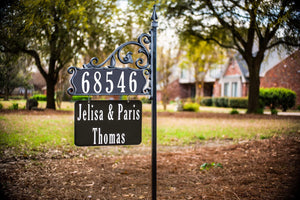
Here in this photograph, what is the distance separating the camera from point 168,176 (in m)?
3.90

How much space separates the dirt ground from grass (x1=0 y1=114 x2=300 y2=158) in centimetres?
37

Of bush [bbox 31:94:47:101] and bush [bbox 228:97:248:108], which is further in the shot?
bush [bbox 228:97:248:108]

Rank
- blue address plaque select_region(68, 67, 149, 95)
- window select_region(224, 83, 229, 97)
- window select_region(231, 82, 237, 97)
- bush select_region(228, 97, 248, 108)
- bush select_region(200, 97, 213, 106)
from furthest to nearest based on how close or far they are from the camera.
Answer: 1. bush select_region(200, 97, 213, 106)
2. window select_region(224, 83, 229, 97)
3. window select_region(231, 82, 237, 97)
4. bush select_region(228, 97, 248, 108)
5. blue address plaque select_region(68, 67, 149, 95)

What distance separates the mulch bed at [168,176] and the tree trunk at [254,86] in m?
2.95

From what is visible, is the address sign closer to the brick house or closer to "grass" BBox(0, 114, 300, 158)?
"grass" BBox(0, 114, 300, 158)

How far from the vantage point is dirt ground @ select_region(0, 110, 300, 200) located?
310 centimetres

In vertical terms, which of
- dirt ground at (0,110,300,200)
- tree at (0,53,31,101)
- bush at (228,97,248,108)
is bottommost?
dirt ground at (0,110,300,200)

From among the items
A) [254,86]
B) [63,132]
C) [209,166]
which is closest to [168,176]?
[209,166]

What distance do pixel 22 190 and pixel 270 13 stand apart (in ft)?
15.6

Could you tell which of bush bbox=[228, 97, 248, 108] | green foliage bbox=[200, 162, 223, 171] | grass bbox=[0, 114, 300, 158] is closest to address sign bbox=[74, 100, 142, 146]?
green foliage bbox=[200, 162, 223, 171]

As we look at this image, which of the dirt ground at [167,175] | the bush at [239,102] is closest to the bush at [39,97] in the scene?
the dirt ground at [167,175]

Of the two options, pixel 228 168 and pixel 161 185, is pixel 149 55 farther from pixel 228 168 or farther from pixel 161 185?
pixel 228 168

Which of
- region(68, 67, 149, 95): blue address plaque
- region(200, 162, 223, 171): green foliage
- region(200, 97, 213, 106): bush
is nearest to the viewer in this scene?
region(68, 67, 149, 95): blue address plaque

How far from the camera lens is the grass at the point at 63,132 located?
4.33 metres
